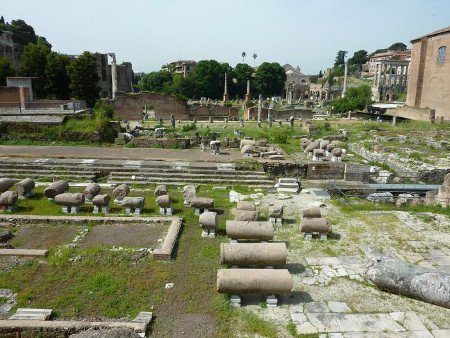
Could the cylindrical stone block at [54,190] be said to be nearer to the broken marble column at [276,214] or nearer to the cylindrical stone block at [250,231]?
the cylindrical stone block at [250,231]

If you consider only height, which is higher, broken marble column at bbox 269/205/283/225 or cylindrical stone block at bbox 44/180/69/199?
cylindrical stone block at bbox 44/180/69/199

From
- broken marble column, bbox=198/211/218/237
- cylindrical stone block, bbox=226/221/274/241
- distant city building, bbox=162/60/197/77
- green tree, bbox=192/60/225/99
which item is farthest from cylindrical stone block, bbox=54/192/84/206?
distant city building, bbox=162/60/197/77

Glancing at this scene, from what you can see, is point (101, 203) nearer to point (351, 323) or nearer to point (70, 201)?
point (70, 201)

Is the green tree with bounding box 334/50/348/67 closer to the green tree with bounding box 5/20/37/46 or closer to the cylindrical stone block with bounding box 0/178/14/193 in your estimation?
the green tree with bounding box 5/20/37/46

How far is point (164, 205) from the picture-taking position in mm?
11992

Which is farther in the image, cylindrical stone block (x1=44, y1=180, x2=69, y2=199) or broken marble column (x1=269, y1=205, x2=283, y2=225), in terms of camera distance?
cylindrical stone block (x1=44, y1=180, x2=69, y2=199)

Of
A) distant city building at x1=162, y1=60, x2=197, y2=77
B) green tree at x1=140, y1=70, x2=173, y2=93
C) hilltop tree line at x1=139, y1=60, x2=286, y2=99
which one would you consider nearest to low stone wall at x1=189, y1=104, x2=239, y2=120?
hilltop tree line at x1=139, y1=60, x2=286, y2=99

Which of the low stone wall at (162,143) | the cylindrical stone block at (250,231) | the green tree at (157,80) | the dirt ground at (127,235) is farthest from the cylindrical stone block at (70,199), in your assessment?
the green tree at (157,80)

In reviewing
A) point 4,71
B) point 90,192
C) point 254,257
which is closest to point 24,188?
point 90,192

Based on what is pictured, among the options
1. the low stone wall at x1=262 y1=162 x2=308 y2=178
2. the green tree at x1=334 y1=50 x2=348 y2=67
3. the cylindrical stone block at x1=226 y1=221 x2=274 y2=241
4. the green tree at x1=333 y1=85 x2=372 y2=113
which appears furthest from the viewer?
the green tree at x1=334 y1=50 x2=348 y2=67

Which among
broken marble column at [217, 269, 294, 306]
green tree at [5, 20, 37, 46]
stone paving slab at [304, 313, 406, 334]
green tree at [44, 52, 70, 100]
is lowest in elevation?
stone paving slab at [304, 313, 406, 334]

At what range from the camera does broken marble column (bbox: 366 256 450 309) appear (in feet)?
24.2

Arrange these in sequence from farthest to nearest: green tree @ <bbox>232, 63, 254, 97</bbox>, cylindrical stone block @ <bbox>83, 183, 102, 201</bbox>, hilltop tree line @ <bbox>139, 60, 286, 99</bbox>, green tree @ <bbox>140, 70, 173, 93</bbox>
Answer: green tree @ <bbox>140, 70, 173, 93</bbox>
green tree @ <bbox>232, 63, 254, 97</bbox>
hilltop tree line @ <bbox>139, 60, 286, 99</bbox>
cylindrical stone block @ <bbox>83, 183, 102, 201</bbox>

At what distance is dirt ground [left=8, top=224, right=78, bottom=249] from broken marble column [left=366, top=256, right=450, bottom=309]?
7.49m
